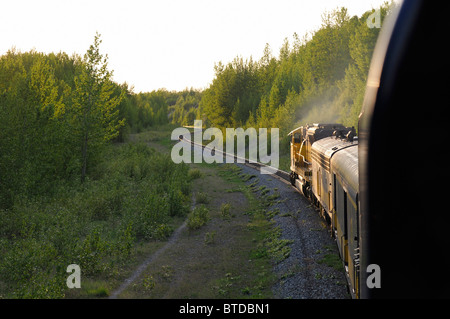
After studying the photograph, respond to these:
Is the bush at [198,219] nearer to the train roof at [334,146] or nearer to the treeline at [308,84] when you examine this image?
the train roof at [334,146]

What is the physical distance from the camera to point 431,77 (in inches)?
116

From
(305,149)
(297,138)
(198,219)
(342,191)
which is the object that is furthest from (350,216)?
(297,138)

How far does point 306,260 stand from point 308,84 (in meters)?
42.1

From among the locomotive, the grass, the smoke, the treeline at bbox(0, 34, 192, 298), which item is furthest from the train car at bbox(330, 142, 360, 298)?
the smoke

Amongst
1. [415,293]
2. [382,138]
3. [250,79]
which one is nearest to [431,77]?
[382,138]

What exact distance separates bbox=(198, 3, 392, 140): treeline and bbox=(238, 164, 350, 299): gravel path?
1732 cm

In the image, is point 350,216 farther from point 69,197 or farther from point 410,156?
point 69,197

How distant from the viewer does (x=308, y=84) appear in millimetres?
50000

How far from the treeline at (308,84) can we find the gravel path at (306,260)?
56.8 feet

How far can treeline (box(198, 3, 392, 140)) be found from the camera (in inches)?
1467

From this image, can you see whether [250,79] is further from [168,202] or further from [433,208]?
[433,208]

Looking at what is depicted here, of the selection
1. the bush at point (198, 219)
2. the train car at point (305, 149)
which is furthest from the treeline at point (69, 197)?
the train car at point (305, 149)

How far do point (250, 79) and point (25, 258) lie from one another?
63404 millimetres

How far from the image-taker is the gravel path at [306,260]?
8500mm
